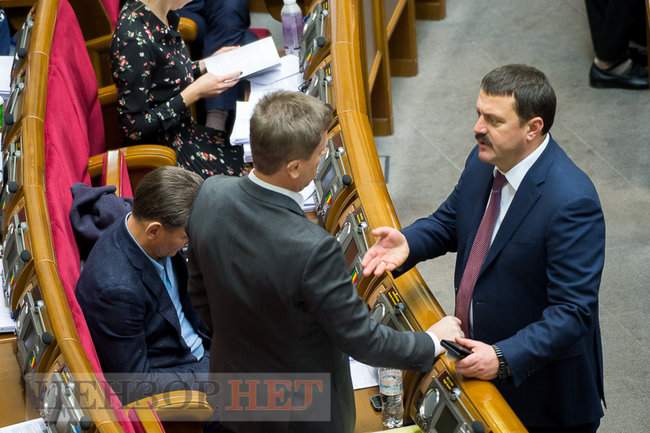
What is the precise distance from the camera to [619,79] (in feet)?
16.7

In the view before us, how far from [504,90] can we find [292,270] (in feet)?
2.27

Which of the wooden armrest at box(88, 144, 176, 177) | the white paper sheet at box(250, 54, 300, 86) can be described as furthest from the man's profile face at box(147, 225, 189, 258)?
the white paper sheet at box(250, 54, 300, 86)

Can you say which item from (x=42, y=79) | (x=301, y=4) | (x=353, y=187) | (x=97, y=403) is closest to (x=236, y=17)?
(x=301, y=4)

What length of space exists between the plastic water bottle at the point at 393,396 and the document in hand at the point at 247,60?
5.55 ft

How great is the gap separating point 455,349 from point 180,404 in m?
0.89

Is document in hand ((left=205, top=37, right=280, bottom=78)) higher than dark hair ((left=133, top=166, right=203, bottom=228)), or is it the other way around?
document in hand ((left=205, top=37, right=280, bottom=78))

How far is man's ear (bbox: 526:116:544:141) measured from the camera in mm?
2357

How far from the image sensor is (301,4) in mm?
4793

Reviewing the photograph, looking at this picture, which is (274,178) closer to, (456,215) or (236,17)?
(456,215)

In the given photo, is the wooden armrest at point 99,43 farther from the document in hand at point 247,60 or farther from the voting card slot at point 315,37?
the voting card slot at point 315,37

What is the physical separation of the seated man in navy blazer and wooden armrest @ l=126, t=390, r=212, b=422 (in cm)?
11

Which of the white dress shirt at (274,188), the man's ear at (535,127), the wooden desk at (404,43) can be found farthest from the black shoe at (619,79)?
the white dress shirt at (274,188)

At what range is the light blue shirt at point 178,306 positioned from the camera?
2975 millimetres

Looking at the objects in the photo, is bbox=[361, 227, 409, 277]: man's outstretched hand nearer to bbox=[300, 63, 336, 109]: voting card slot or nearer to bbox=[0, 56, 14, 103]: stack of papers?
bbox=[300, 63, 336, 109]: voting card slot
